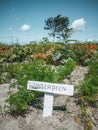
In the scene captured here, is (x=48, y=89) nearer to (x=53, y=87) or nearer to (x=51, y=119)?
(x=53, y=87)

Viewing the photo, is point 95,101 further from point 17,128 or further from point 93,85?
point 17,128

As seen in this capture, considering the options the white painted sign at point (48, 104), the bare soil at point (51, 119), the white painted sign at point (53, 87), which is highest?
the white painted sign at point (53, 87)

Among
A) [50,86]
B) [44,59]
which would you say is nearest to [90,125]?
[50,86]

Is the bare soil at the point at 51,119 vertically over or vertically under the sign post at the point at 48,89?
under

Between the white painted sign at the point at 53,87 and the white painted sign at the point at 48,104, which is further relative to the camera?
the white painted sign at the point at 48,104

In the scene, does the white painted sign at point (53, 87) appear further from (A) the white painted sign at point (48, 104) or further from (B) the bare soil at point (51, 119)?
(B) the bare soil at point (51, 119)

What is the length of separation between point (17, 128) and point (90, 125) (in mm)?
958

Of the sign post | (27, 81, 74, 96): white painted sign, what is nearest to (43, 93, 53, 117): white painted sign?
the sign post

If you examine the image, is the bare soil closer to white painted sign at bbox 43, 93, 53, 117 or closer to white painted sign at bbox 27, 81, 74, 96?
white painted sign at bbox 43, 93, 53, 117

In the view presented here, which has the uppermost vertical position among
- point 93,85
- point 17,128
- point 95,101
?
point 93,85

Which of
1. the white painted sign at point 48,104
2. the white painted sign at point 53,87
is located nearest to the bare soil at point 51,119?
the white painted sign at point 48,104

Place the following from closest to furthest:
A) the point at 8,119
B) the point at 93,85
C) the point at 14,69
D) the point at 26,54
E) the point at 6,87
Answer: the point at 8,119
the point at 93,85
the point at 6,87
the point at 14,69
the point at 26,54

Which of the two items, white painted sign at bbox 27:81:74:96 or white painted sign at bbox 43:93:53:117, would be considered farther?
white painted sign at bbox 43:93:53:117

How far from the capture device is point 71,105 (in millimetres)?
3164
